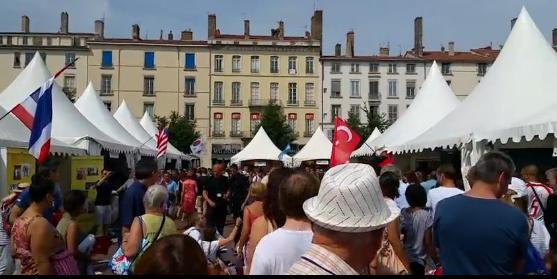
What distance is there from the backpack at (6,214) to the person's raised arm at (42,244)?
163cm

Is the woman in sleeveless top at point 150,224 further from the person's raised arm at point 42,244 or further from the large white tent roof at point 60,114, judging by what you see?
the large white tent roof at point 60,114

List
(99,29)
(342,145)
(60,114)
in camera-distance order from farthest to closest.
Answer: (99,29), (60,114), (342,145)

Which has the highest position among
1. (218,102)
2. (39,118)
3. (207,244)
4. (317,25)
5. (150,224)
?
(317,25)

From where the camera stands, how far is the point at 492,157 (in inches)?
164

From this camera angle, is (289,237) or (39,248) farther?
(39,248)

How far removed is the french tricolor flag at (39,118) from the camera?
8.75 meters

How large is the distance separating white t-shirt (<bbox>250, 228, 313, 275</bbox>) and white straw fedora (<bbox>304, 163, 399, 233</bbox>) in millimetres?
1023

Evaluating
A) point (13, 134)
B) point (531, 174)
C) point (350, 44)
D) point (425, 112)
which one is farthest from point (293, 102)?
point (531, 174)

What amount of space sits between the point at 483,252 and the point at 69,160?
494 inches

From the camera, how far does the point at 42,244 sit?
16.1ft

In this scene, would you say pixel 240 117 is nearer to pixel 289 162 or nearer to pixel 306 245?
pixel 289 162

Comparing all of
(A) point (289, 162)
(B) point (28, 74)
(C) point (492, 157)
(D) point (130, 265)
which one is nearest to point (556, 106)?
(C) point (492, 157)

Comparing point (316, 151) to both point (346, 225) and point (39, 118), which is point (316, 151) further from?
point (346, 225)

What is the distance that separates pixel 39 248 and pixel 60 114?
12.3 m
